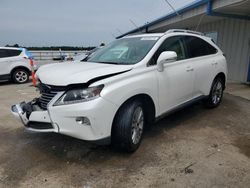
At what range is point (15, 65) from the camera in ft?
32.2

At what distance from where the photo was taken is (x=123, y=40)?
4.27 metres

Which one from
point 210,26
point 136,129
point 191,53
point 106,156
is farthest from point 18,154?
point 210,26

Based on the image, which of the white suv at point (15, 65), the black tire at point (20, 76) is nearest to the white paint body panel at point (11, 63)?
the white suv at point (15, 65)

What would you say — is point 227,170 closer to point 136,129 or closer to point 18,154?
point 136,129

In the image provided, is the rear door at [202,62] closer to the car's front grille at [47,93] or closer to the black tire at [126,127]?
the black tire at [126,127]

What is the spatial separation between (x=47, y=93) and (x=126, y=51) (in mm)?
1552

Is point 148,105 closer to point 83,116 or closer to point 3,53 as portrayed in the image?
point 83,116

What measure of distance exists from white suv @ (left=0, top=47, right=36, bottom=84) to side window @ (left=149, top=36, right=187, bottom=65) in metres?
8.05

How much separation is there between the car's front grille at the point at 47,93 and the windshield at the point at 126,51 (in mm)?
1071

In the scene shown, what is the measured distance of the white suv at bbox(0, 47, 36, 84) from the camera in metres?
9.59

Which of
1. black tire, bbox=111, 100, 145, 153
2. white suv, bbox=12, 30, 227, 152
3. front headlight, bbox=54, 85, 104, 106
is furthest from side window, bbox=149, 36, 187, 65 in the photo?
front headlight, bbox=54, 85, 104, 106

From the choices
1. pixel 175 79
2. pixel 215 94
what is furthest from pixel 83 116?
pixel 215 94

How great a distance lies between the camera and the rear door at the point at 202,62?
4277 millimetres

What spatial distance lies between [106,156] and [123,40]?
2267 mm
